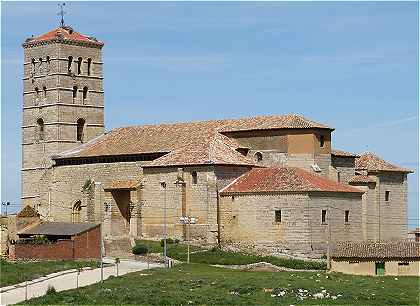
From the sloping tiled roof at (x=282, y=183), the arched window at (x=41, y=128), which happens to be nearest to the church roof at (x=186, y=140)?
the sloping tiled roof at (x=282, y=183)

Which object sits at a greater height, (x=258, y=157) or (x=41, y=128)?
(x=41, y=128)

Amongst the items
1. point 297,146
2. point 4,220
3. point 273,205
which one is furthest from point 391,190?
point 4,220

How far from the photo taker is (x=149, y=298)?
43.7 m

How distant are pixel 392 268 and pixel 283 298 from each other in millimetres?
14765

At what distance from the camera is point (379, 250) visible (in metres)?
58.1

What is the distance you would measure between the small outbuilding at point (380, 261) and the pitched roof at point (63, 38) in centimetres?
3051

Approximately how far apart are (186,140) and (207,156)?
4542mm

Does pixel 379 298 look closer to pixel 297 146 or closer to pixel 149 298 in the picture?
pixel 149 298

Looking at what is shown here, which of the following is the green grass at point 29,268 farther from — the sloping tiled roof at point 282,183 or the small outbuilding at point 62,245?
the sloping tiled roof at point 282,183

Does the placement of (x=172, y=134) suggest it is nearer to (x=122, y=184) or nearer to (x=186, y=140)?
(x=186, y=140)

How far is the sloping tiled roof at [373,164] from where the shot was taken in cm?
7194

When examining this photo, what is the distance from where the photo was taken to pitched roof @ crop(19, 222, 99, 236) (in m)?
61.5

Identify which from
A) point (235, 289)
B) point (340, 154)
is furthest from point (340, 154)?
point (235, 289)

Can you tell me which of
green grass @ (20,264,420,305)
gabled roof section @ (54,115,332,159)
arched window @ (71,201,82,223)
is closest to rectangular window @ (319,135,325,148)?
gabled roof section @ (54,115,332,159)
